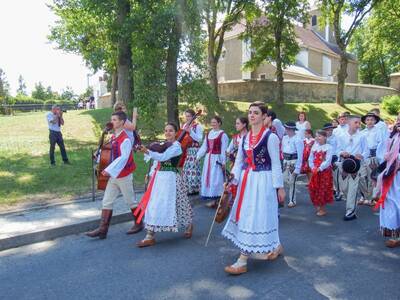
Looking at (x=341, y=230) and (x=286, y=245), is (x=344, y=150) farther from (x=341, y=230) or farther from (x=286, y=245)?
(x=286, y=245)

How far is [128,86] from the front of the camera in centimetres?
1534

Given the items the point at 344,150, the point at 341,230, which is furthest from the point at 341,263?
the point at 344,150

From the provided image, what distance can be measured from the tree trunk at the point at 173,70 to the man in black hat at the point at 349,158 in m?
7.93

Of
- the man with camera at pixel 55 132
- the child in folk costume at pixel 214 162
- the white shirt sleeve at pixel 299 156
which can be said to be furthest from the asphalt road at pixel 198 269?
the man with camera at pixel 55 132

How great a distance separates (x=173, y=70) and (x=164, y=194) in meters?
10.5

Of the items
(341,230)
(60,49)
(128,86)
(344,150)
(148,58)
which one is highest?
(60,49)

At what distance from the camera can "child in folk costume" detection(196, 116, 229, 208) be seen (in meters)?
8.38

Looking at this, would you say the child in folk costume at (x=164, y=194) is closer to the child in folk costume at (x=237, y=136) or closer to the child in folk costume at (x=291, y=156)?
the child in folk costume at (x=237, y=136)

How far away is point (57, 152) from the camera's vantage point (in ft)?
45.5

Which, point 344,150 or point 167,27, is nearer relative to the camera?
point 344,150

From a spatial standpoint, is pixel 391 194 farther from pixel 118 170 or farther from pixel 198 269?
pixel 118 170

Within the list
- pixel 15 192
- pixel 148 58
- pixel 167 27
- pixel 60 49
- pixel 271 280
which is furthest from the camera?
pixel 60 49

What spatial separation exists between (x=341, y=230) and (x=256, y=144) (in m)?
2.79

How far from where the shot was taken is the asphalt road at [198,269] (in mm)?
4539
